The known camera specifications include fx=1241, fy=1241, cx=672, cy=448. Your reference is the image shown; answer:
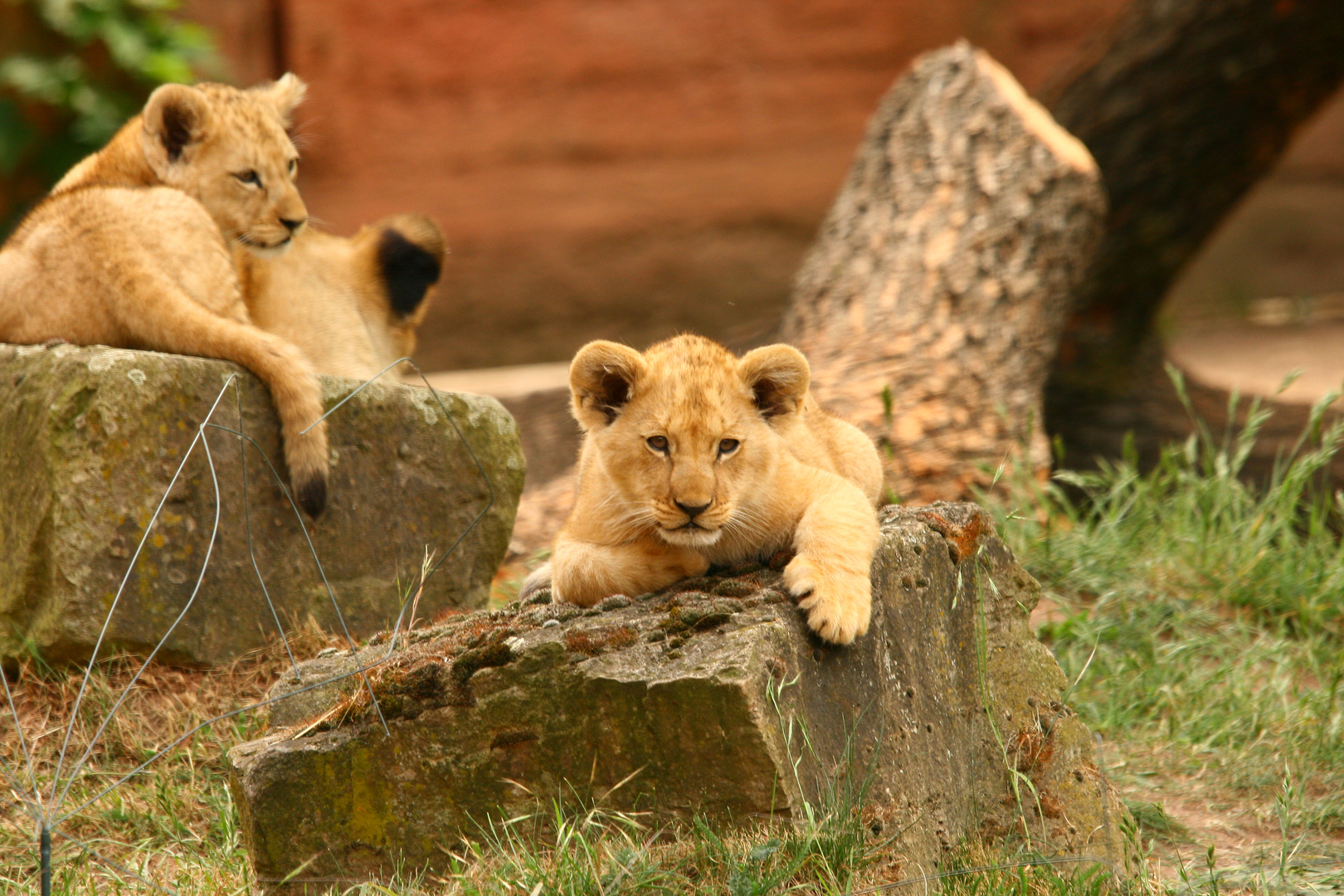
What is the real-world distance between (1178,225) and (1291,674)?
4.33 meters

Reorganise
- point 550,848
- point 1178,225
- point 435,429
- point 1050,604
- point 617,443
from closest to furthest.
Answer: point 550,848 < point 617,443 < point 435,429 < point 1050,604 < point 1178,225

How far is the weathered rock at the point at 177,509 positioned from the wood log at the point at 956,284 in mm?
2628

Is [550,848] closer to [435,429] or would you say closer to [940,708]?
[940,708]

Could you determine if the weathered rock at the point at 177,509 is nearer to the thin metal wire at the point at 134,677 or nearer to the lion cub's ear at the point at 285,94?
the thin metal wire at the point at 134,677

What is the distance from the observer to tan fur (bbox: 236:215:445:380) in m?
5.30

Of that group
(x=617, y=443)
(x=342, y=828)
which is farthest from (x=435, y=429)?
(x=342, y=828)

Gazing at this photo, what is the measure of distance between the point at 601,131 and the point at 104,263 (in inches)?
409

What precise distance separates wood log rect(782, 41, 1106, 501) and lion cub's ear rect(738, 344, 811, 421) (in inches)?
113

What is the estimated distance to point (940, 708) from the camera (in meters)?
3.57

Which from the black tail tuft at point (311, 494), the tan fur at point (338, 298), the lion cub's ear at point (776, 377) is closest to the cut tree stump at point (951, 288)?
the tan fur at point (338, 298)

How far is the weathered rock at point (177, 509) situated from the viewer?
4344 mm

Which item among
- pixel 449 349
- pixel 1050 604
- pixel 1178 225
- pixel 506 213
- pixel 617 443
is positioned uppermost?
pixel 617 443

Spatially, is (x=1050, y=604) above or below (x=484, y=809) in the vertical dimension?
below

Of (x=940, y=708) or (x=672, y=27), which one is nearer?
(x=940, y=708)
